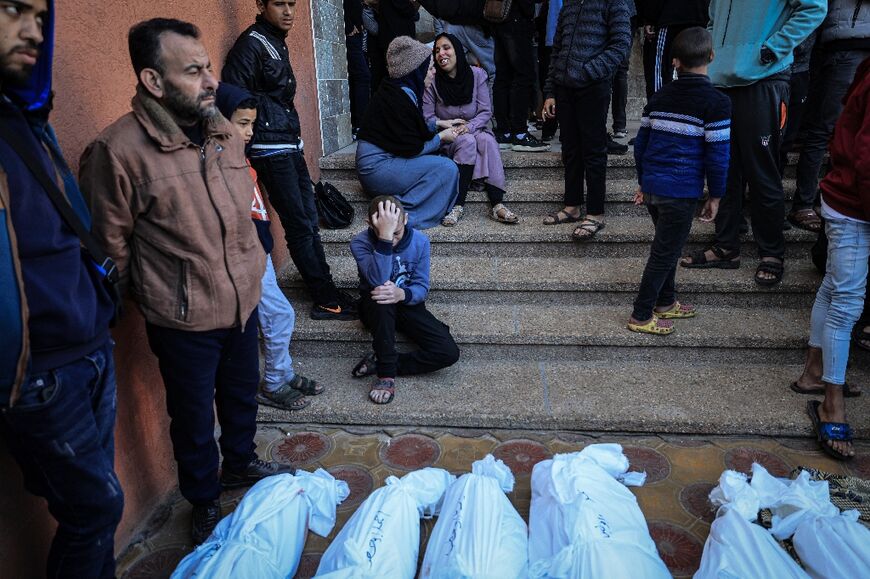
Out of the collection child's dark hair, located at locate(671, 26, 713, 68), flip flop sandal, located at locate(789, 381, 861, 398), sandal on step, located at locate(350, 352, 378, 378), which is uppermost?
child's dark hair, located at locate(671, 26, 713, 68)

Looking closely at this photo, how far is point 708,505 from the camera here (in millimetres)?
2514

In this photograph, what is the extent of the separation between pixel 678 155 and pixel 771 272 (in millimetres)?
1108

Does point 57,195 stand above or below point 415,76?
below

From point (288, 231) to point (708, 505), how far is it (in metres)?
2.60

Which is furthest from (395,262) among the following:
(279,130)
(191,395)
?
(191,395)

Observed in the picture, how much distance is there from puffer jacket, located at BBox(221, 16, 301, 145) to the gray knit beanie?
1006 mm

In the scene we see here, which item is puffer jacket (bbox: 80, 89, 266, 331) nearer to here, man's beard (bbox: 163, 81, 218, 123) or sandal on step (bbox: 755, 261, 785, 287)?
man's beard (bbox: 163, 81, 218, 123)

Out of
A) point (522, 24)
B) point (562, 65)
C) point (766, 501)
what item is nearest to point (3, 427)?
point (766, 501)

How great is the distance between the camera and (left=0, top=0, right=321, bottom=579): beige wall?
1.87m

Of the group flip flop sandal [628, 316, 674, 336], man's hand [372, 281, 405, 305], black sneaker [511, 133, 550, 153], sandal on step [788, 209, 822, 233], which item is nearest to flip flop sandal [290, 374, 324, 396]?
man's hand [372, 281, 405, 305]

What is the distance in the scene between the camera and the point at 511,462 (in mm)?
2818

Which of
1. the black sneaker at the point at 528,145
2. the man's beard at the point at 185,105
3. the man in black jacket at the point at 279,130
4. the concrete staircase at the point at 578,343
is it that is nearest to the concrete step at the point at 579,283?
the concrete staircase at the point at 578,343

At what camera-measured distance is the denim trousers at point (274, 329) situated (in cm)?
299

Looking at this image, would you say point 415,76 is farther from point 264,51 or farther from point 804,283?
point 804,283
